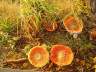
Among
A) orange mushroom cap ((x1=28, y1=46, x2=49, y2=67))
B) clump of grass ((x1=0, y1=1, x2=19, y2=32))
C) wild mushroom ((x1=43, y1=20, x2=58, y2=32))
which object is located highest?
clump of grass ((x1=0, y1=1, x2=19, y2=32))

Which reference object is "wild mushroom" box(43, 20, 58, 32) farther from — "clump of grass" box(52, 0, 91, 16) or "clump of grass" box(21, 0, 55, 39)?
"clump of grass" box(52, 0, 91, 16)

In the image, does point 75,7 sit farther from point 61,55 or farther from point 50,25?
point 61,55

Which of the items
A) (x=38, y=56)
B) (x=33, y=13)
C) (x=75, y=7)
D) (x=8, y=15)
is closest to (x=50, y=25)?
(x=33, y=13)

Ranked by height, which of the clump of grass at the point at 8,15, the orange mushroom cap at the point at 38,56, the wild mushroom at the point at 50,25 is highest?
the clump of grass at the point at 8,15

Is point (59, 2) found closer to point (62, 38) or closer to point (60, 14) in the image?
point (60, 14)

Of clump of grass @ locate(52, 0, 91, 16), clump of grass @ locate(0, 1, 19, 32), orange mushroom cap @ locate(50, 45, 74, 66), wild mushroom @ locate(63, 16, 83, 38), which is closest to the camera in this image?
orange mushroom cap @ locate(50, 45, 74, 66)

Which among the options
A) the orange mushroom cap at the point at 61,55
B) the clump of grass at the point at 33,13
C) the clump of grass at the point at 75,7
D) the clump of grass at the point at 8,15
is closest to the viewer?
the orange mushroom cap at the point at 61,55

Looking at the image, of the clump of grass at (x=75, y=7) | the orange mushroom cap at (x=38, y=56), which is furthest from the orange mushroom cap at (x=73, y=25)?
the orange mushroom cap at (x=38, y=56)

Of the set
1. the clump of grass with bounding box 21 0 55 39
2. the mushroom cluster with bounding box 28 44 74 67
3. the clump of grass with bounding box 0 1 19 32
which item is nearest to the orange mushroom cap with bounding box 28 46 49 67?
the mushroom cluster with bounding box 28 44 74 67

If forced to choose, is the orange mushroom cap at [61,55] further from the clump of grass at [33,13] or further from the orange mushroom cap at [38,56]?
the clump of grass at [33,13]
